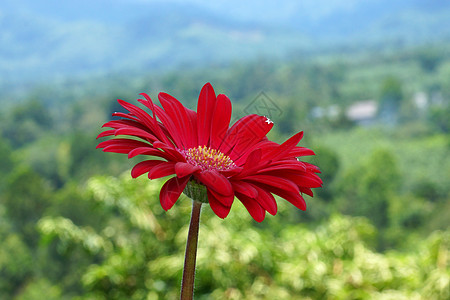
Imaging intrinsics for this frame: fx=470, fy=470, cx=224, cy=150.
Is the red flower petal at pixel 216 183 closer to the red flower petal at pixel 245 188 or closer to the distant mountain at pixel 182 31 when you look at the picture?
the red flower petal at pixel 245 188

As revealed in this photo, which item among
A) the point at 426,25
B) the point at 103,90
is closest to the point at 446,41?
the point at 426,25

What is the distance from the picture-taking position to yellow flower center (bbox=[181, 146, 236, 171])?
0.32m

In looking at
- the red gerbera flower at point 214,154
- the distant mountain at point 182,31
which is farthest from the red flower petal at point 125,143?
the distant mountain at point 182,31

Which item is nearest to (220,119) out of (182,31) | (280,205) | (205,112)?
(205,112)

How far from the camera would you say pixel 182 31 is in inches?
1571

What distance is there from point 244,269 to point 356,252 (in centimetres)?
52

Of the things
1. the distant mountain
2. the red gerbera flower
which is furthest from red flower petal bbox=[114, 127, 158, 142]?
the distant mountain

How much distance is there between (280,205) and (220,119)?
5.37ft

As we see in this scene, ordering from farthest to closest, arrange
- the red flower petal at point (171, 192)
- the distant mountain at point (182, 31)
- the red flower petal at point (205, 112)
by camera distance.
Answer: the distant mountain at point (182, 31) → the red flower petal at point (205, 112) → the red flower petal at point (171, 192)

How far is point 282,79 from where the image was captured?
2077 cm

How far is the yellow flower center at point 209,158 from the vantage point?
32 centimetres

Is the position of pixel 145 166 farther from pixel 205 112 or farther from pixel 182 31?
pixel 182 31

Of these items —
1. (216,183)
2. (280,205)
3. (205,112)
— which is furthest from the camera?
(280,205)

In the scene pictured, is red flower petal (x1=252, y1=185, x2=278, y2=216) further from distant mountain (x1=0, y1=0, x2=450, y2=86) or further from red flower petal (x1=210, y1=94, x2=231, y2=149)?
distant mountain (x1=0, y1=0, x2=450, y2=86)
